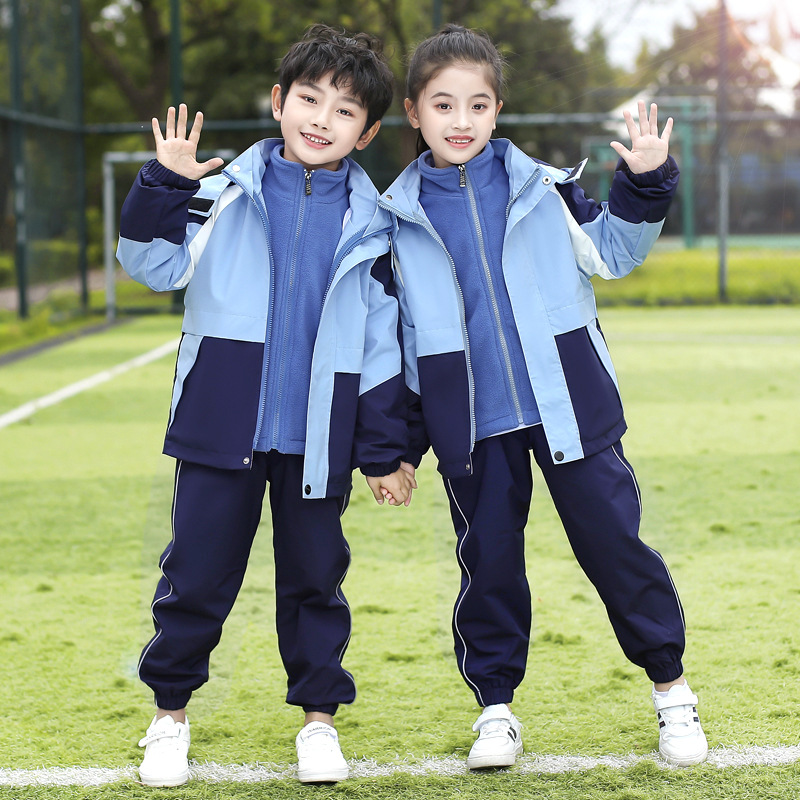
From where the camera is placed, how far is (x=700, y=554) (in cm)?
345

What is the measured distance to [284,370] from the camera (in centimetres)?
207

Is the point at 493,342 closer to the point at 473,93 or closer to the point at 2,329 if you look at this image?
the point at 473,93

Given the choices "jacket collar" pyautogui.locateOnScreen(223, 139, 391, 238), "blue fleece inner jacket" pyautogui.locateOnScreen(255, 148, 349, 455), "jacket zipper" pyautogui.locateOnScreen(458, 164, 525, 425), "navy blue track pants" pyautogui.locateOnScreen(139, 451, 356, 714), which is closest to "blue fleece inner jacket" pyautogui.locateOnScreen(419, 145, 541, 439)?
"jacket zipper" pyautogui.locateOnScreen(458, 164, 525, 425)

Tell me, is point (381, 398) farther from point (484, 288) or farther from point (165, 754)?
point (165, 754)

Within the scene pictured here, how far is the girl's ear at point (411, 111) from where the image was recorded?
2.16 m

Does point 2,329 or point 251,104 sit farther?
point 251,104

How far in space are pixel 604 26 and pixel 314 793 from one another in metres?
10.5

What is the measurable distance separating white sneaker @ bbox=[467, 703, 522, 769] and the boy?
0.25 metres

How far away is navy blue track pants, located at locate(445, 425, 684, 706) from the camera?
2082 mm

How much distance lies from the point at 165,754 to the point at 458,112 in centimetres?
130

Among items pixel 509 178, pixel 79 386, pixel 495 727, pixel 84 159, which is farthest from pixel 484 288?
pixel 84 159

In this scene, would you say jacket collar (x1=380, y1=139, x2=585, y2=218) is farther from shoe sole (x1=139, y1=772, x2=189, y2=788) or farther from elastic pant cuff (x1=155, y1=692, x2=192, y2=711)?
shoe sole (x1=139, y1=772, x2=189, y2=788)

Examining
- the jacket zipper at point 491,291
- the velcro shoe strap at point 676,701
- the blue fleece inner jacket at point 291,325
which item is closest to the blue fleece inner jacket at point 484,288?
the jacket zipper at point 491,291

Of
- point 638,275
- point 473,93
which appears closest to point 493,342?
point 473,93
